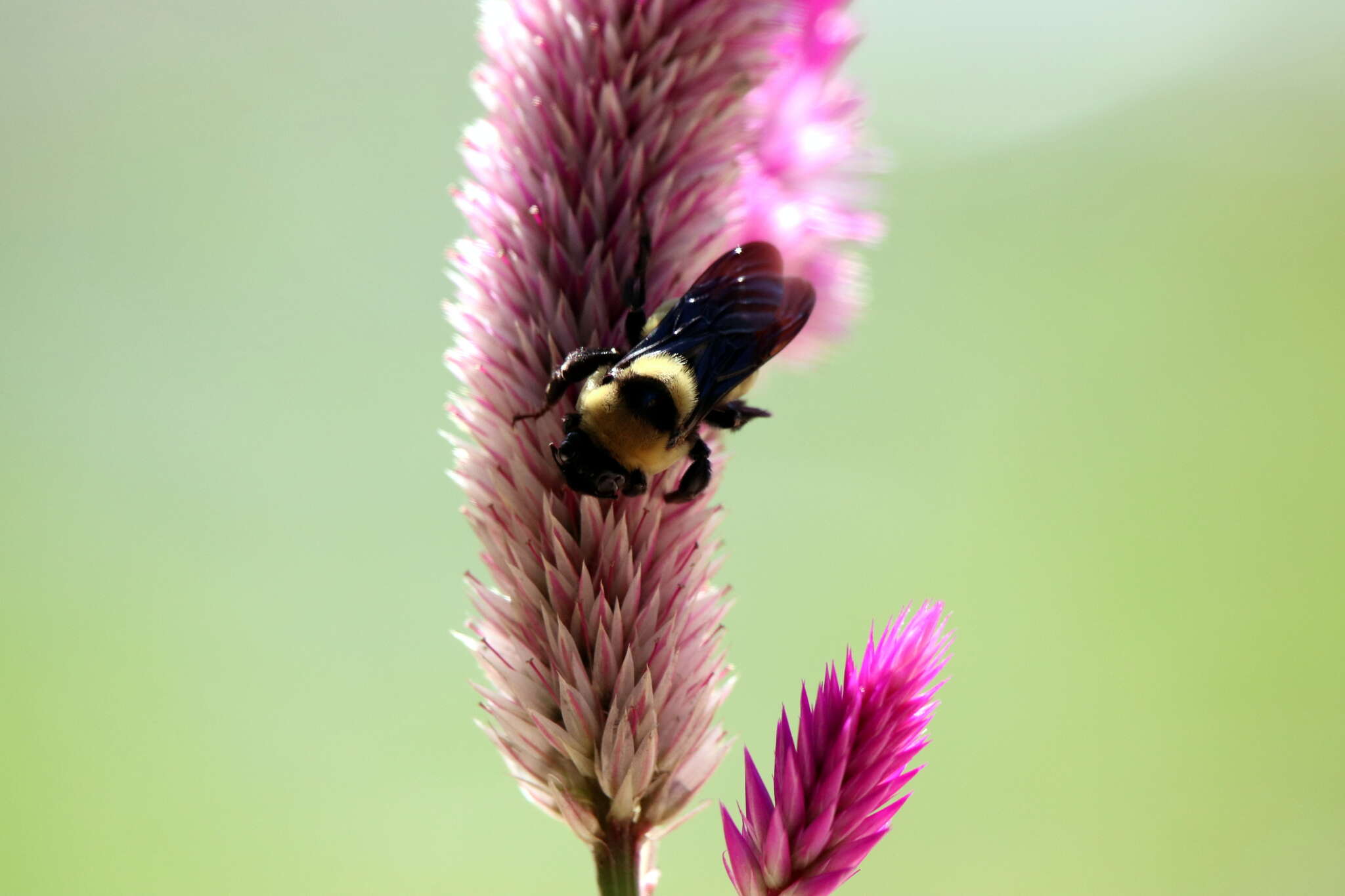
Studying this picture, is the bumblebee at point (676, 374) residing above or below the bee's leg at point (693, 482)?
above

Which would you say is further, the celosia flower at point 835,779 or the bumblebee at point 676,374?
the bumblebee at point 676,374

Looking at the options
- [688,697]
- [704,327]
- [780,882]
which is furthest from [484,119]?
[780,882]

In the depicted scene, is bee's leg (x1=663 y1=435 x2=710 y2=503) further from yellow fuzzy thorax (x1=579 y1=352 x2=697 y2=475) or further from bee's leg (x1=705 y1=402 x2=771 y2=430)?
bee's leg (x1=705 y1=402 x2=771 y2=430)

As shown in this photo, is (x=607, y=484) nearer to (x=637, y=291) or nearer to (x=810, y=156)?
(x=637, y=291)

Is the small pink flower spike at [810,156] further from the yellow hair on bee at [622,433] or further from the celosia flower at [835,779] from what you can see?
the celosia flower at [835,779]

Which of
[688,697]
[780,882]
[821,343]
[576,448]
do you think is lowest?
[780,882]

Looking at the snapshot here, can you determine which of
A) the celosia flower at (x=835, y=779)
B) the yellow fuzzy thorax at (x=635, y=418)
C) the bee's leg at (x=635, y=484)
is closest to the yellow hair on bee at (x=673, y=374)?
the yellow fuzzy thorax at (x=635, y=418)

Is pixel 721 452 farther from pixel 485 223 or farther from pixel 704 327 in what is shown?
pixel 485 223

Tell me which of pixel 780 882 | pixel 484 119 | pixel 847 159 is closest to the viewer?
pixel 780 882
